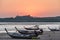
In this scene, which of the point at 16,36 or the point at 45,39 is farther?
the point at 16,36

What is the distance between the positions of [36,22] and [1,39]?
3403 cm

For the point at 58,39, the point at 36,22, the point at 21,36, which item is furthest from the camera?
the point at 36,22

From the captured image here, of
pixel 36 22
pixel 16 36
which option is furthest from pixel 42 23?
pixel 16 36

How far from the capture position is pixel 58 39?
27.2m

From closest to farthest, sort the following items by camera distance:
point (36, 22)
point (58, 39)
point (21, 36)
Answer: point (58, 39) → point (21, 36) → point (36, 22)

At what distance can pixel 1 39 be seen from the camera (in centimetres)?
2831

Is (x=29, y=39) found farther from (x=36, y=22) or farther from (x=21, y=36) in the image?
(x=36, y=22)

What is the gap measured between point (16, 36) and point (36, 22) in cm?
3282

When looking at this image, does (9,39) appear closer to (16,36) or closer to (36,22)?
(16,36)

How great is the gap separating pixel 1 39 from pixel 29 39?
8.90 feet

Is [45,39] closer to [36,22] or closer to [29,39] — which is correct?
[29,39]

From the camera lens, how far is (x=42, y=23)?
213ft

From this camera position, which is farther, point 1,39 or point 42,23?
point 42,23

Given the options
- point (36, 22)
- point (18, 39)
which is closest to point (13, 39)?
point (18, 39)
